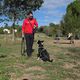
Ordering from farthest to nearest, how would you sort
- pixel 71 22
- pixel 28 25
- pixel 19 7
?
pixel 71 22 < pixel 19 7 < pixel 28 25

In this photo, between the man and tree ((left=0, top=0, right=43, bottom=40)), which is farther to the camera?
tree ((left=0, top=0, right=43, bottom=40))

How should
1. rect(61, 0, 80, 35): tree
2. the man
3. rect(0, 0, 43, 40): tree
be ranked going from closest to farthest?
the man
rect(0, 0, 43, 40): tree
rect(61, 0, 80, 35): tree

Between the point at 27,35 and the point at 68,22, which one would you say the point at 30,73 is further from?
the point at 68,22

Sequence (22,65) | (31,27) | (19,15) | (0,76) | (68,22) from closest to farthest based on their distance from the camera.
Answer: (0,76) < (22,65) < (31,27) < (19,15) < (68,22)

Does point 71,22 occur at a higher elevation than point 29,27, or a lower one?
higher

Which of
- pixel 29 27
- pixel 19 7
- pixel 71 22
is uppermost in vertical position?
pixel 19 7

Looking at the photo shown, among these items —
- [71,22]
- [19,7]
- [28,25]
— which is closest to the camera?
[28,25]

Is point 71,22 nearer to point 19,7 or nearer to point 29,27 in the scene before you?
point 19,7

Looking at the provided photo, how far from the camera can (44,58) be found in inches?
608

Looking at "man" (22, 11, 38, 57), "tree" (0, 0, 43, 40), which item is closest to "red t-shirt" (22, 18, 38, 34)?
"man" (22, 11, 38, 57)

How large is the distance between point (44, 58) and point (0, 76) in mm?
4158

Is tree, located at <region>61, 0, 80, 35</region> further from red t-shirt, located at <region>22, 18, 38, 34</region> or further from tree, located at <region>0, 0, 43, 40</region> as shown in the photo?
red t-shirt, located at <region>22, 18, 38, 34</region>

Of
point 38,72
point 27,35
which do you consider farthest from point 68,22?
point 38,72

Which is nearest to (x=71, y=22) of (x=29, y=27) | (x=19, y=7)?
(x=19, y=7)
